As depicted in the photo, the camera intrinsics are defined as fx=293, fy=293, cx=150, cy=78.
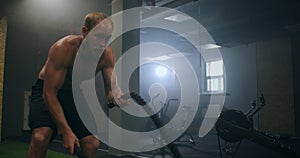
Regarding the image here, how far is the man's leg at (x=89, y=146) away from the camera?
1772 millimetres

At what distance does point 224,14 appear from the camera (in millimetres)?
5855

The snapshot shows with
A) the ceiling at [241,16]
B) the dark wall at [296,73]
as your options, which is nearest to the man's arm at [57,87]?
the ceiling at [241,16]

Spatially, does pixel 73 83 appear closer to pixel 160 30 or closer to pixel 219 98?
pixel 160 30

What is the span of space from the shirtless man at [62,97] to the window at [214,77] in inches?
299

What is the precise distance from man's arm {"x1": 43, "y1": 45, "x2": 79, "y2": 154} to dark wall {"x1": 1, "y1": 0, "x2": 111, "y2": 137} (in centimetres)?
490

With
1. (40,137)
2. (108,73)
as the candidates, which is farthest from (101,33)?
(40,137)

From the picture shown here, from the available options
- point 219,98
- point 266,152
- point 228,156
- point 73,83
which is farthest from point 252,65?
point 73,83

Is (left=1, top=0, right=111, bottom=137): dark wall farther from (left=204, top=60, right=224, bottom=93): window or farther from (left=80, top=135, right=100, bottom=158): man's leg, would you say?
(left=80, top=135, right=100, bottom=158): man's leg

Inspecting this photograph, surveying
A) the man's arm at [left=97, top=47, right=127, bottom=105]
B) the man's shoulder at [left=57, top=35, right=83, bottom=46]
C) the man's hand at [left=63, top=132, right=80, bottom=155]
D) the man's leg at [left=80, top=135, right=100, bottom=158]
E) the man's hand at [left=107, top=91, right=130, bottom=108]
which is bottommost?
the man's leg at [left=80, top=135, right=100, bottom=158]

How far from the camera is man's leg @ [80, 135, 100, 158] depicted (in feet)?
5.82

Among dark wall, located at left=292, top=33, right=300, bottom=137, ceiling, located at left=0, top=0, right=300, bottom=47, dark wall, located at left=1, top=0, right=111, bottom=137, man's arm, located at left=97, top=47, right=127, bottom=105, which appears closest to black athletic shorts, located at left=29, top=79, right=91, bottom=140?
man's arm, located at left=97, top=47, right=127, bottom=105

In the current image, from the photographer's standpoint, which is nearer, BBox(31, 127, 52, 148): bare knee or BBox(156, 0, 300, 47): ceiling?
BBox(31, 127, 52, 148): bare knee

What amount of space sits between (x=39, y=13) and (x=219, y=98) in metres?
5.49

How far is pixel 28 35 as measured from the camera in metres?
6.95
